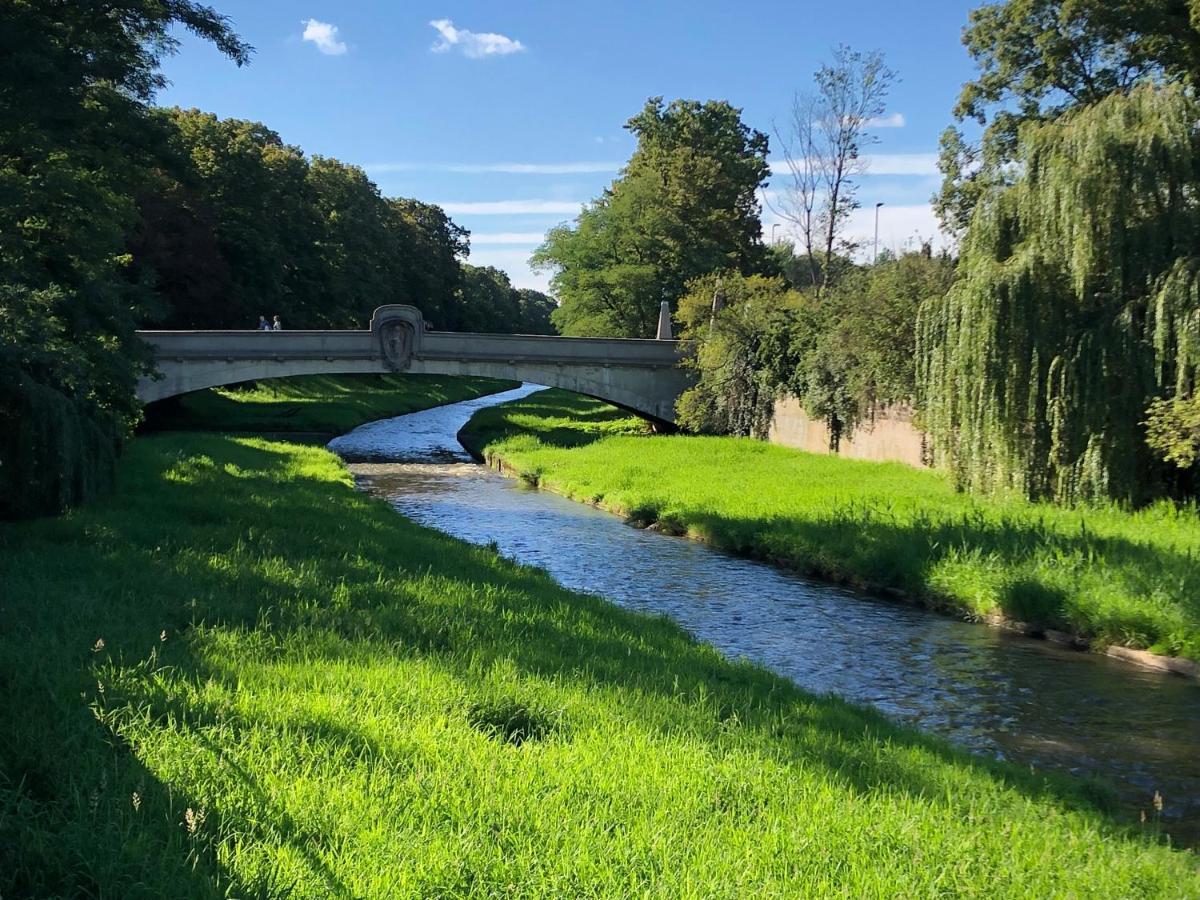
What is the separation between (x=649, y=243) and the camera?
162ft

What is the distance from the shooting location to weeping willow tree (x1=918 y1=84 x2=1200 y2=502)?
15586 millimetres

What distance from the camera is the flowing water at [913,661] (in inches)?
337

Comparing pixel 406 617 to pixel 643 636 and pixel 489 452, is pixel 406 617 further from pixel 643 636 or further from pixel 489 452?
pixel 489 452

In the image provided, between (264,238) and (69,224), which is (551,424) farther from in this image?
(69,224)

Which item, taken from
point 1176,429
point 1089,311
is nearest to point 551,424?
point 1089,311

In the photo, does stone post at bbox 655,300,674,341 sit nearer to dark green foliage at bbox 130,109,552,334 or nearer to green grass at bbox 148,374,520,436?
green grass at bbox 148,374,520,436

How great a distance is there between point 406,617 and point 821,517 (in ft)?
36.7

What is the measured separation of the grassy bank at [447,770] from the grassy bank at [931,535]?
557cm

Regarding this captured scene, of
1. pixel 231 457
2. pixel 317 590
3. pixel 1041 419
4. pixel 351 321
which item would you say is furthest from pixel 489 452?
pixel 351 321

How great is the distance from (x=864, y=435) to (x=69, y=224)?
19917 millimetres

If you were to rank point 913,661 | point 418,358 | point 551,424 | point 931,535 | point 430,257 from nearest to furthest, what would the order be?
point 913,661 → point 931,535 → point 418,358 → point 551,424 → point 430,257

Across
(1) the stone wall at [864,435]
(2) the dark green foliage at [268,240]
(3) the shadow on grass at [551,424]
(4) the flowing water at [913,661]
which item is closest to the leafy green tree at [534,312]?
(2) the dark green foliage at [268,240]

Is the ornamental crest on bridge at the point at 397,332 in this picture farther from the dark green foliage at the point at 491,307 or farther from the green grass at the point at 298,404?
the dark green foliage at the point at 491,307

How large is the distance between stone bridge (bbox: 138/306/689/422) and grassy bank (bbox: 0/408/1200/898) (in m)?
27.9
